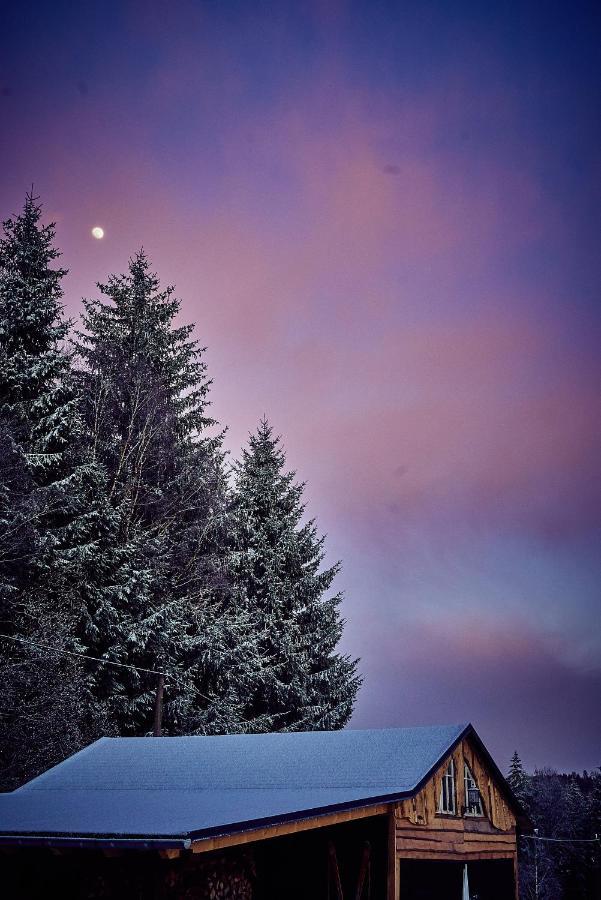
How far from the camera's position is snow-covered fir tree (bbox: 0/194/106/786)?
67.5ft

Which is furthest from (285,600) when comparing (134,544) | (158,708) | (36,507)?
(36,507)

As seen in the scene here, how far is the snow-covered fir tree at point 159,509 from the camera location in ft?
88.4

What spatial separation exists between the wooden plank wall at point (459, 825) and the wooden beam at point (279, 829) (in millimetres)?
990

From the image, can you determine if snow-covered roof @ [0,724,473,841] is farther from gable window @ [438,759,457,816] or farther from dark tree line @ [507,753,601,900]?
dark tree line @ [507,753,601,900]

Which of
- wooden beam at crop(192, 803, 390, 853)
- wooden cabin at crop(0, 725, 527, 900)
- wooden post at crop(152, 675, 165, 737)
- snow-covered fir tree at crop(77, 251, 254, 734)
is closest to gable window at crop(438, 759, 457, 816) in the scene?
wooden cabin at crop(0, 725, 527, 900)

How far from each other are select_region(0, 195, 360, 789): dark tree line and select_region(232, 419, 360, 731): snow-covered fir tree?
8 centimetres

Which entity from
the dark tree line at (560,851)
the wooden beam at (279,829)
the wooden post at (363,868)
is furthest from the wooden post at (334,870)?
the dark tree line at (560,851)

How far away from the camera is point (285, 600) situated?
1404 inches

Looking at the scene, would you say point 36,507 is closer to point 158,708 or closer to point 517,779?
point 158,708

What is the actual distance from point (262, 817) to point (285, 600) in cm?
2548

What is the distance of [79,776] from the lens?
1680 centimetres

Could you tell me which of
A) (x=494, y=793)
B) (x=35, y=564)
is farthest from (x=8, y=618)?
(x=494, y=793)

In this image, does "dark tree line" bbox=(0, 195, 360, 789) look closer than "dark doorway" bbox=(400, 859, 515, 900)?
Answer: No

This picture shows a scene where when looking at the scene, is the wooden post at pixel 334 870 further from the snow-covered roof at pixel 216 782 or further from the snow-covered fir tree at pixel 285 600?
the snow-covered fir tree at pixel 285 600
